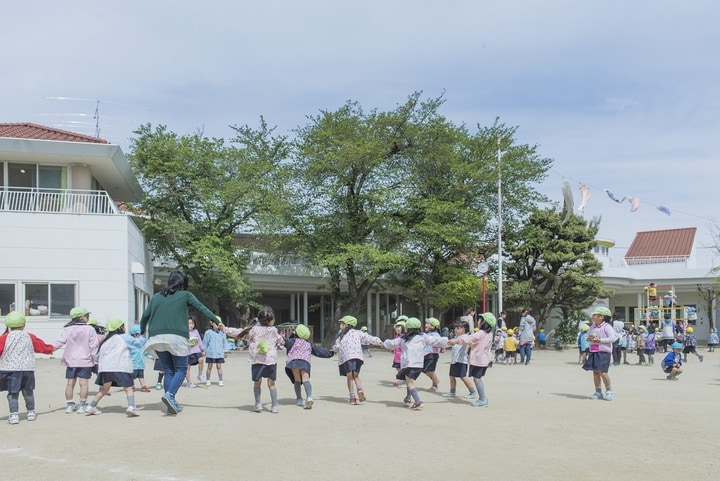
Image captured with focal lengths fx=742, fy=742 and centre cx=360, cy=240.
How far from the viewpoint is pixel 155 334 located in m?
9.75

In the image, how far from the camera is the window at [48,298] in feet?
74.6

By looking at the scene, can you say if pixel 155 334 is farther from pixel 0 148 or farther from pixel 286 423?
pixel 0 148

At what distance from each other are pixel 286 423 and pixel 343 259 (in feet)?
65.6

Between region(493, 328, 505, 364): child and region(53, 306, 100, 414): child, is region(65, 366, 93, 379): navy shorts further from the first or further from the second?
region(493, 328, 505, 364): child

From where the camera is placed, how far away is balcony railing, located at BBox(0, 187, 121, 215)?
23.6m

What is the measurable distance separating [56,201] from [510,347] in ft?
49.4

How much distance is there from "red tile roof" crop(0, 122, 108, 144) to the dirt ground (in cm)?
1424

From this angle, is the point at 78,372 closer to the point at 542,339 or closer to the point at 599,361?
the point at 599,361

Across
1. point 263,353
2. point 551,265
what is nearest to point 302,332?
point 263,353

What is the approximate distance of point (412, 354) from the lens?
37.1 ft

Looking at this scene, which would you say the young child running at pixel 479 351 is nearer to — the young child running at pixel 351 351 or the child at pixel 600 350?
the young child running at pixel 351 351

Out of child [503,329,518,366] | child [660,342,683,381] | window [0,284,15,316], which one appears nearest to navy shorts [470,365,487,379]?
child [660,342,683,381]

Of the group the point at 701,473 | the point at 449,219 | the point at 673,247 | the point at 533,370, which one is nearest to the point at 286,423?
the point at 701,473

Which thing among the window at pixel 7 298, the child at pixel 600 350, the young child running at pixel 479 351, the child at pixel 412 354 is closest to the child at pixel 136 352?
the child at pixel 412 354
